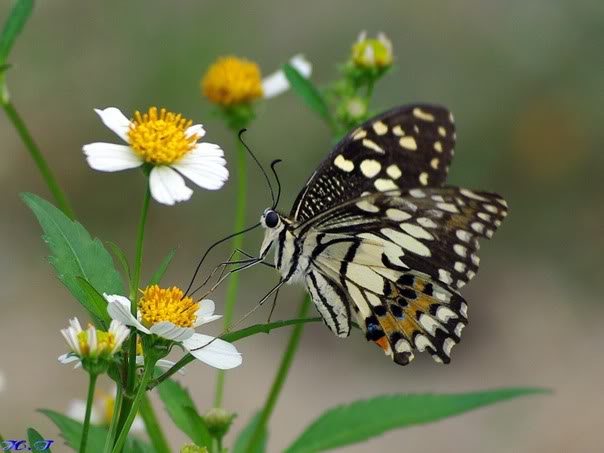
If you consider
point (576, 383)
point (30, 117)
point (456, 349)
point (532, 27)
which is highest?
point (30, 117)

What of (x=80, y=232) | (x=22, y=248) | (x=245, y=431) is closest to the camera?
(x=80, y=232)

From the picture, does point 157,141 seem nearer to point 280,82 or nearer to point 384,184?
point 384,184

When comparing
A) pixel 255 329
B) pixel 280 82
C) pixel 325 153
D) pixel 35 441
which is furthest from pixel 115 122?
pixel 325 153

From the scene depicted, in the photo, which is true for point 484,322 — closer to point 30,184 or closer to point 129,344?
point 30,184

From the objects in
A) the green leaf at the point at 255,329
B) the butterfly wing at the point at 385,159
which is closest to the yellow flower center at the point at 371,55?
the butterfly wing at the point at 385,159

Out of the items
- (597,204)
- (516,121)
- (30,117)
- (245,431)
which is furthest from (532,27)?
(245,431)

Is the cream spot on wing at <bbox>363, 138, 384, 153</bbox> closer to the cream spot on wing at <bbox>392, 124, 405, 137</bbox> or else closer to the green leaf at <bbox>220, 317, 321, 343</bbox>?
the cream spot on wing at <bbox>392, 124, 405, 137</bbox>
